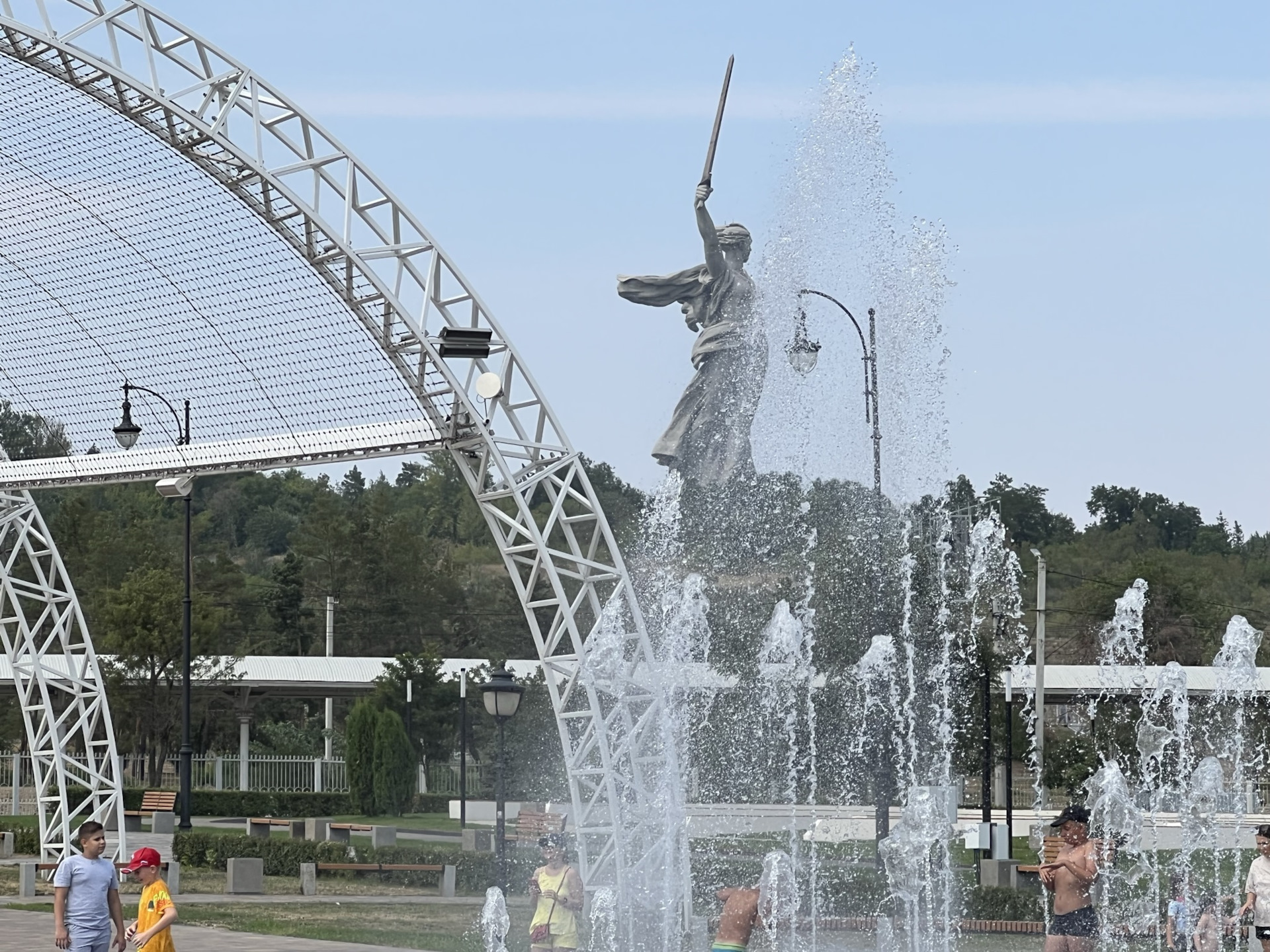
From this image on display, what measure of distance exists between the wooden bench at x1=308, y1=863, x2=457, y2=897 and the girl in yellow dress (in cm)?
1211

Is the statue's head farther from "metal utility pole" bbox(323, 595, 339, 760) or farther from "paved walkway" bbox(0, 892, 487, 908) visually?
"metal utility pole" bbox(323, 595, 339, 760)

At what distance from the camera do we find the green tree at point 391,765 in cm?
4503

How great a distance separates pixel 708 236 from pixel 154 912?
51.6 feet

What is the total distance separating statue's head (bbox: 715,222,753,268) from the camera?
25344 mm

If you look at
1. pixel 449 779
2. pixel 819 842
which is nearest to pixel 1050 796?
pixel 449 779

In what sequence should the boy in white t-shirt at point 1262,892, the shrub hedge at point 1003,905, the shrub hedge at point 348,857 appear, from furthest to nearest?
the shrub hedge at point 348,857, the shrub hedge at point 1003,905, the boy in white t-shirt at point 1262,892

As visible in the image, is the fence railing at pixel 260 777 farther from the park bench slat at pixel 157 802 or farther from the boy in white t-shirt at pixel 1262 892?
the boy in white t-shirt at pixel 1262 892

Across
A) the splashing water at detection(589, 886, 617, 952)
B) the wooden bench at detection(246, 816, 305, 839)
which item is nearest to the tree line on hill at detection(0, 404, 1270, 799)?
the wooden bench at detection(246, 816, 305, 839)

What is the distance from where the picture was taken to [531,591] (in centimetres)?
1909

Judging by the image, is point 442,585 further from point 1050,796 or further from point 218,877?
point 218,877

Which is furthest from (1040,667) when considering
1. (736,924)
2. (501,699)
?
(736,924)

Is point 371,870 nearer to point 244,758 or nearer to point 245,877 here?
point 245,877

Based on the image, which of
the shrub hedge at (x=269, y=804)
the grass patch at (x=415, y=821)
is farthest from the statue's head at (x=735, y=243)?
the shrub hedge at (x=269, y=804)

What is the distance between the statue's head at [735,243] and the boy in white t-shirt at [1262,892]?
→ 14.1 m
